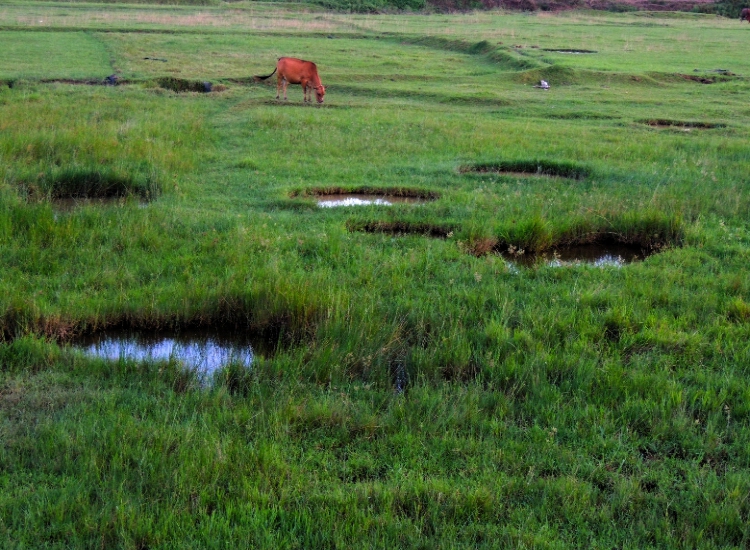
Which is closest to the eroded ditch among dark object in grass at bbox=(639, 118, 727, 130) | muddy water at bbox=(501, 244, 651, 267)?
muddy water at bbox=(501, 244, 651, 267)

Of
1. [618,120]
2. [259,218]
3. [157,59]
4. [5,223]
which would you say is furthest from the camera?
[157,59]

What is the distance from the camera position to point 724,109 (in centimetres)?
1745

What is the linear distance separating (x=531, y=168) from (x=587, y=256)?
3608 mm

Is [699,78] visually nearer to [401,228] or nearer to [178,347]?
[401,228]

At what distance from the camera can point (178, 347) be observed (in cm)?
541

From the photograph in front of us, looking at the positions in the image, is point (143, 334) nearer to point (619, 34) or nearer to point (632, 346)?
point (632, 346)

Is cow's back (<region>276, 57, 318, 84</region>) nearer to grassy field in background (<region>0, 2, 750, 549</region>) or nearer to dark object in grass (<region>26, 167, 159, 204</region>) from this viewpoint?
grassy field in background (<region>0, 2, 750, 549</region>)

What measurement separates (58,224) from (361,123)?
7.91 m

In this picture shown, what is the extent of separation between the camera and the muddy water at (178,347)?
5.11m

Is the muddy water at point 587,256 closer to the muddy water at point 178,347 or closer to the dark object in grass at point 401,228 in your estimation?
the dark object in grass at point 401,228

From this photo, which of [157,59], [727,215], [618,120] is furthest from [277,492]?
[157,59]

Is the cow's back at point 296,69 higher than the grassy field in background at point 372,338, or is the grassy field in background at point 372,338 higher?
the cow's back at point 296,69

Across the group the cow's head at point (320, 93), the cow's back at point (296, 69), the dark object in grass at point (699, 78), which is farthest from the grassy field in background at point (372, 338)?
the dark object in grass at point (699, 78)

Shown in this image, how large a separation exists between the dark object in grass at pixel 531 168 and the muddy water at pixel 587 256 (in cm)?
294
